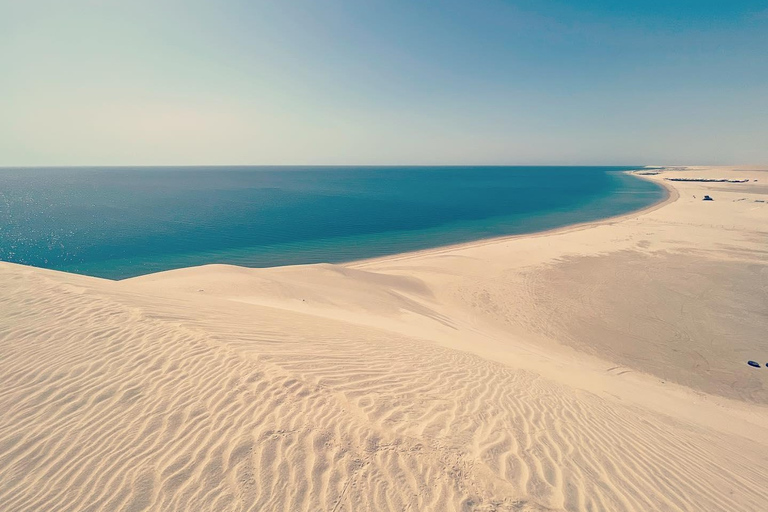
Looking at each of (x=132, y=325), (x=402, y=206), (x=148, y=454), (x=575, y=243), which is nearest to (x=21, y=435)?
(x=148, y=454)

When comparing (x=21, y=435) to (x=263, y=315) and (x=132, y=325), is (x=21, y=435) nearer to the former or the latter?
(x=132, y=325)

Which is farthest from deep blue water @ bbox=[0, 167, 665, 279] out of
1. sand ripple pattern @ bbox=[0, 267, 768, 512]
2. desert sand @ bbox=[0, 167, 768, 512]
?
sand ripple pattern @ bbox=[0, 267, 768, 512]

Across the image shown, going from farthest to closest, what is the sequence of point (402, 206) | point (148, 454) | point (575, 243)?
point (402, 206) < point (575, 243) < point (148, 454)

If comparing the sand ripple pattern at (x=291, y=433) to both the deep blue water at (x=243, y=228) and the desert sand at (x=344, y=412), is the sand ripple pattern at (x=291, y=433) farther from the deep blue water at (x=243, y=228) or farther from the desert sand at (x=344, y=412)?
the deep blue water at (x=243, y=228)

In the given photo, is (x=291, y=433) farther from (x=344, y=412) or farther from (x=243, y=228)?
(x=243, y=228)

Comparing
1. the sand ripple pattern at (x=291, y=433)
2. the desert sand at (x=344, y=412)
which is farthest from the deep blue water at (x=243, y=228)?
the sand ripple pattern at (x=291, y=433)
